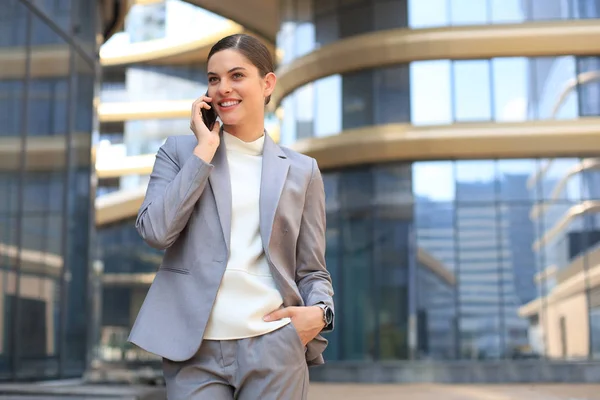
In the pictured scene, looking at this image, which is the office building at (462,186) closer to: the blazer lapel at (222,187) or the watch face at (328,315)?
the watch face at (328,315)

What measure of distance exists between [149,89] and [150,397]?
32333 mm

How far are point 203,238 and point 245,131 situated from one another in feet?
1.25

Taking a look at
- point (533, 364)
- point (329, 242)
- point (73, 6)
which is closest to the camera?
point (73, 6)

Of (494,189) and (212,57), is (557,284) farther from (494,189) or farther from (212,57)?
(212,57)

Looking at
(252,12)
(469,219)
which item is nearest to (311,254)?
(469,219)

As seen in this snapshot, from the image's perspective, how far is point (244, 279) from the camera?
253cm

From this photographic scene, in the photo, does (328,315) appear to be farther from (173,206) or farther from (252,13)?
(252,13)

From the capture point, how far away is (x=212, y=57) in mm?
2652

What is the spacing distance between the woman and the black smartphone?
0.02 meters

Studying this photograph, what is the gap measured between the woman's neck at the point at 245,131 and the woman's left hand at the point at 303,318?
0.54 metres

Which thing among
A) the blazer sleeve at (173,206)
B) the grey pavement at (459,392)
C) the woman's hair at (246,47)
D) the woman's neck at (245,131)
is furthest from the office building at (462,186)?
the blazer sleeve at (173,206)

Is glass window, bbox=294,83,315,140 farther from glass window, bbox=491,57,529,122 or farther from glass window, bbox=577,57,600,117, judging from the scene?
glass window, bbox=577,57,600,117

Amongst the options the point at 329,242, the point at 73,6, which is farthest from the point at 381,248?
the point at 73,6

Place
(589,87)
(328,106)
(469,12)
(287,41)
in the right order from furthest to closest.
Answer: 1. (287,41)
2. (328,106)
3. (469,12)
4. (589,87)
